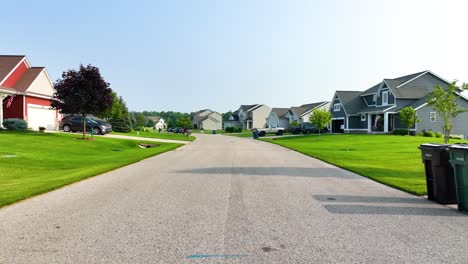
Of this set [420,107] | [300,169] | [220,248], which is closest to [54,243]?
[220,248]

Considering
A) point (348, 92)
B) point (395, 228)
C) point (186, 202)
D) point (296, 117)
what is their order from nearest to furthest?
point (395, 228), point (186, 202), point (348, 92), point (296, 117)

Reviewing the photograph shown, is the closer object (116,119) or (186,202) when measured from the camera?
(186,202)

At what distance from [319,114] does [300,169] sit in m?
34.4

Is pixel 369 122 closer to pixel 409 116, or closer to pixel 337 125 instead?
pixel 337 125

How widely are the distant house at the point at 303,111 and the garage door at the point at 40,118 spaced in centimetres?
5340

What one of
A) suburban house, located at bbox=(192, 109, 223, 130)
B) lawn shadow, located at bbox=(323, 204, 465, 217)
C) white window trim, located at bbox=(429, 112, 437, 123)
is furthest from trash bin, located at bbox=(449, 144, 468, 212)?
suburban house, located at bbox=(192, 109, 223, 130)

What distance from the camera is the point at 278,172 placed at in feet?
42.4

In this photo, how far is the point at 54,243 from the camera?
4832 mm

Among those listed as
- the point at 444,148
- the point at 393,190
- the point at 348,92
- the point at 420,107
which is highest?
the point at 348,92

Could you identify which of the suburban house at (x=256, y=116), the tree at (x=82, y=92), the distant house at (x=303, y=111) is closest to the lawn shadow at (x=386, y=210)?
the tree at (x=82, y=92)

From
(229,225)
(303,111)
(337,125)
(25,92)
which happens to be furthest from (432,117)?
(229,225)

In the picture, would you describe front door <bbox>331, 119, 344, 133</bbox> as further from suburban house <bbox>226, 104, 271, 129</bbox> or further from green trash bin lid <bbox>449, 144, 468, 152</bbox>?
green trash bin lid <bbox>449, 144, 468, 152</bbox>

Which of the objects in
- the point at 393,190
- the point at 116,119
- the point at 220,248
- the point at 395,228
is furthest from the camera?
the point at 116,119

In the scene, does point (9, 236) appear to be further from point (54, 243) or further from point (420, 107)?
point (420, 107)
